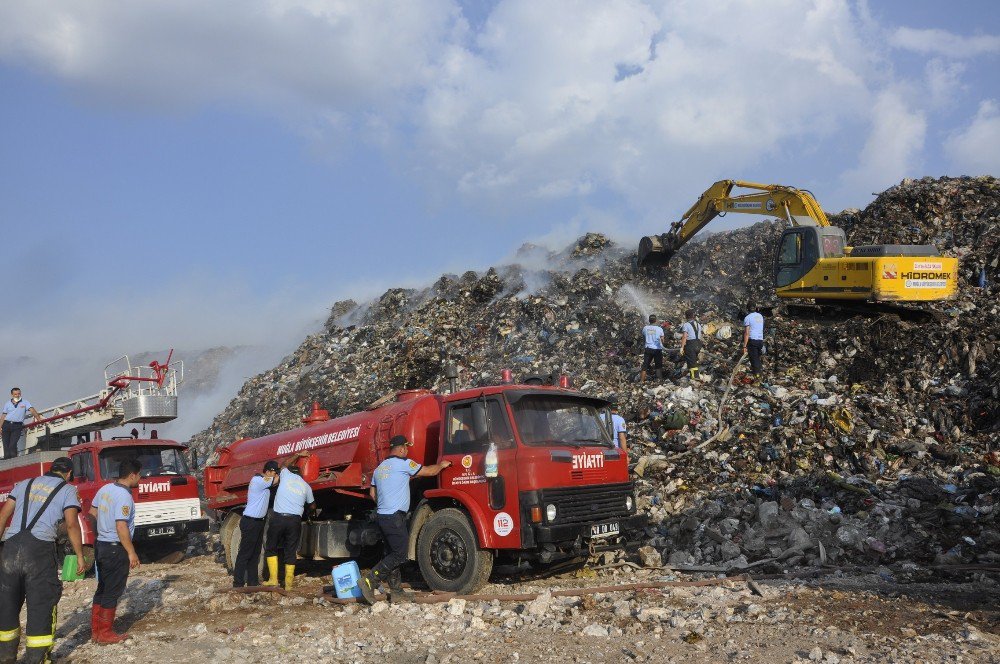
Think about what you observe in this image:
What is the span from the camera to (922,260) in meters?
15.2

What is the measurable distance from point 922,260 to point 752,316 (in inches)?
152

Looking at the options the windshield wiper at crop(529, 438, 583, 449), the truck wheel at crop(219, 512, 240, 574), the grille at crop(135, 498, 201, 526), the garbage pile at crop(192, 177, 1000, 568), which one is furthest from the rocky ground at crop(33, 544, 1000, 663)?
the grille at crop(135, 498, 201, 526)

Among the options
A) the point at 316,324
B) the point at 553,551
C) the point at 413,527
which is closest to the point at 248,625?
the point at 413,527

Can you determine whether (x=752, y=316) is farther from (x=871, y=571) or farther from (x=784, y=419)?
(x=871, y=571)

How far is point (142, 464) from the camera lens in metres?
12.3

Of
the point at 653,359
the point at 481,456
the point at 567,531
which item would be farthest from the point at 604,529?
the point at 653,359

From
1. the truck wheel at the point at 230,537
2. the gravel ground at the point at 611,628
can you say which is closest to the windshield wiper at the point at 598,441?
the gravel ground at the point at 611,628

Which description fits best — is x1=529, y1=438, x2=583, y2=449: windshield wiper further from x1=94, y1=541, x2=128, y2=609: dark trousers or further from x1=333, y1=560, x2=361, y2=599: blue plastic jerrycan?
x1=94, y1=541, x2=128, y2=609: dark trousers

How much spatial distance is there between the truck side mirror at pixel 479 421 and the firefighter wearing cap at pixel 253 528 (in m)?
2.51

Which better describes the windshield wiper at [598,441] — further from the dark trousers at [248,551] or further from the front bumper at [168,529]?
the front bumper at [168,529]

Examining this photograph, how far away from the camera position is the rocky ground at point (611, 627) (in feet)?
17.5

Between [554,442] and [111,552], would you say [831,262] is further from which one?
[111,552]

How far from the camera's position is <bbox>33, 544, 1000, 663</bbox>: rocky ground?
5.35 metres

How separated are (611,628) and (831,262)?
482 inches
